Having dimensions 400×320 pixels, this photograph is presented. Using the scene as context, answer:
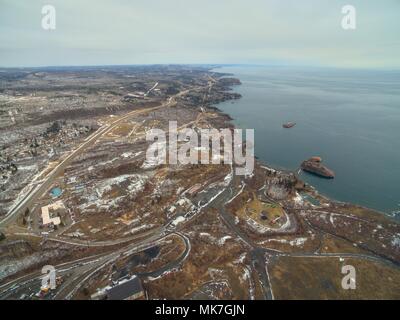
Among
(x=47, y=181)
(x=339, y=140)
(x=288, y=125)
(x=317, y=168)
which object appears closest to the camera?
(x=47, y=181)

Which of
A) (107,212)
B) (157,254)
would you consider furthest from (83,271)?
(107,212)

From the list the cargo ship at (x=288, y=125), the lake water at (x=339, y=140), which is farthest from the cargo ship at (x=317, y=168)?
the cargo ship at (x=288, y=125)

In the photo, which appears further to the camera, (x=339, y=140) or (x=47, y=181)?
(x=339, y=140)

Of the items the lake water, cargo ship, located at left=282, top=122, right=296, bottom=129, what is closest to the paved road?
the lake water

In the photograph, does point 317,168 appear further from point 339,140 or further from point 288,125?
point 288,125

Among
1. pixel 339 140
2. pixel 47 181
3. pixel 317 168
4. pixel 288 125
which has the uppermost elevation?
pixel 288 125

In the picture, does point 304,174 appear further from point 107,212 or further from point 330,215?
point 107,212

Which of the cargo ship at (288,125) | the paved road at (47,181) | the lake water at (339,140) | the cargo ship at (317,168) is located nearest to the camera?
the paved road at (47,181)

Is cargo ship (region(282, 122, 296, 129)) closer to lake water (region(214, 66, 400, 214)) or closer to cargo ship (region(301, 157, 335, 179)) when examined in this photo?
lake water (region(214, 66, 400, 214))

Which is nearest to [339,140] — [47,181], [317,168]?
[317,168]

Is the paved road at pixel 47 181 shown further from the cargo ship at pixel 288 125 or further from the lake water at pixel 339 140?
the cargo ship at pixel 288 125
